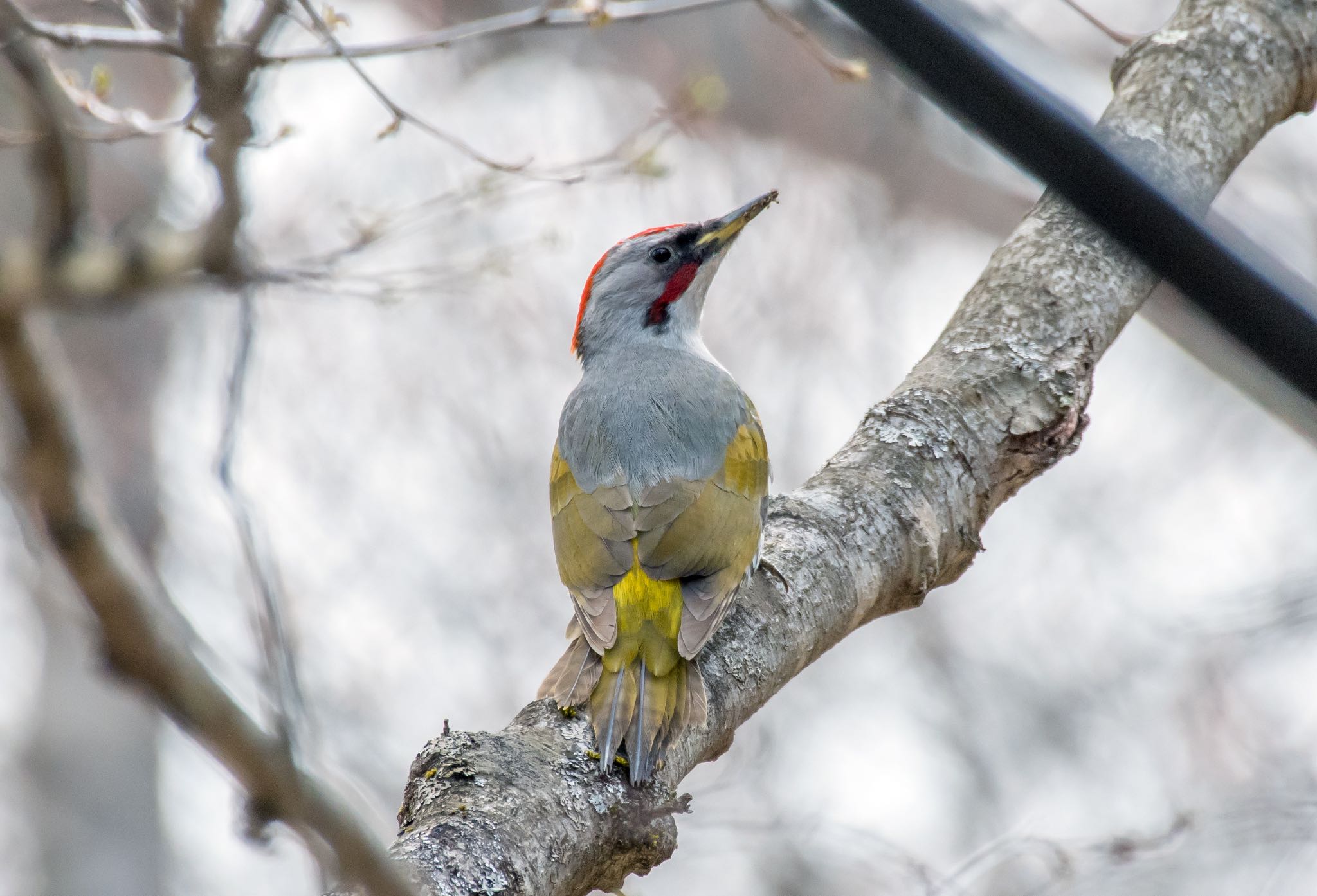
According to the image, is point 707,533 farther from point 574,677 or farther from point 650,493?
point 574,677

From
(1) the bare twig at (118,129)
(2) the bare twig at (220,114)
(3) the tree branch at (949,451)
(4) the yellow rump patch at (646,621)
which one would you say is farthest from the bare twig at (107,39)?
(3) the tree branch at (949,451)

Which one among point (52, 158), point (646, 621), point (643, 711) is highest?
point (646, 621)

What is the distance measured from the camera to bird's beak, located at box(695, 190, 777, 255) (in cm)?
500

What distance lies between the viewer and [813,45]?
13.2ft

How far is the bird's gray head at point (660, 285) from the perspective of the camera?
5.07 meters

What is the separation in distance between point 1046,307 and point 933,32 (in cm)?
133

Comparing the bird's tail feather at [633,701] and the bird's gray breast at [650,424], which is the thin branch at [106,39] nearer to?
the bird's gray breast at [650,424]

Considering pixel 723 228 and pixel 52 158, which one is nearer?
pixel 52 158

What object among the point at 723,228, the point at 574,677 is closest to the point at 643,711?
the point at 574,677

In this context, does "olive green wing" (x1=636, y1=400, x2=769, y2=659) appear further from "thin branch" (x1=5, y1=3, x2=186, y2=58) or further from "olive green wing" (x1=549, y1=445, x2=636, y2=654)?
"thin branch" (x1=5, y1=3, x2=186, y2=58)

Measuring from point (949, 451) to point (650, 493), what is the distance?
3.26ft

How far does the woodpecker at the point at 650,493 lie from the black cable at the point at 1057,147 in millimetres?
1407

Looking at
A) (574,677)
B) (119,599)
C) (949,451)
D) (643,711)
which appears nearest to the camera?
(119,599)

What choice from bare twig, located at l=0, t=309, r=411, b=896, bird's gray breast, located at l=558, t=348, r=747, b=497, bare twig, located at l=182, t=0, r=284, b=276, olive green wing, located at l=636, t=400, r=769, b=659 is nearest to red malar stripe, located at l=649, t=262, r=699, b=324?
bird's gray breast, located at l=558, t=348, r=747, b=497
